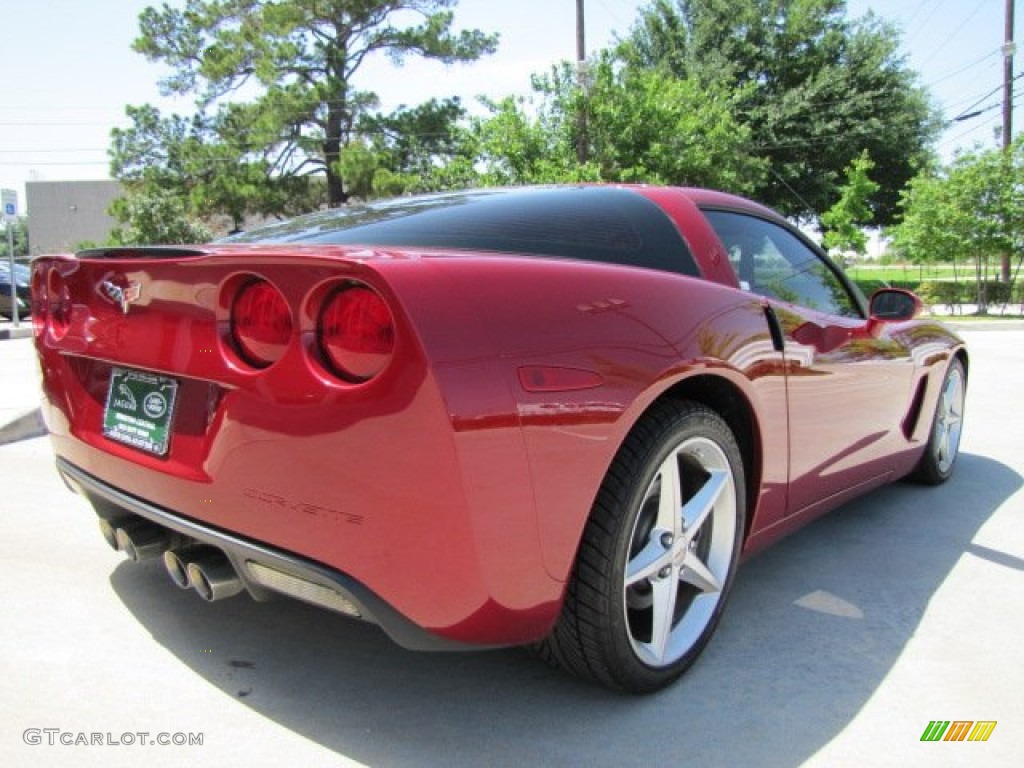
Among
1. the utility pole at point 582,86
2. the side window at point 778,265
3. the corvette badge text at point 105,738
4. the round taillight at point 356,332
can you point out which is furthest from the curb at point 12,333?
the round taillight at point 356,332

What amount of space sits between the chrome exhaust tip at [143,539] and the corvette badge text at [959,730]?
1995 mm

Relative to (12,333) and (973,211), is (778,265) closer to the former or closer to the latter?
(12,333)

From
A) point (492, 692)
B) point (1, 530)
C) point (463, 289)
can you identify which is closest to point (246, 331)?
point (463, 289)

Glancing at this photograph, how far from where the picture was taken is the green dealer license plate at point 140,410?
2.02 metres

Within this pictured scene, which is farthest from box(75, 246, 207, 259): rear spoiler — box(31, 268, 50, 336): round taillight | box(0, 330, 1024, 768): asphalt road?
box(0, 330, 1024, 768): asphalt road

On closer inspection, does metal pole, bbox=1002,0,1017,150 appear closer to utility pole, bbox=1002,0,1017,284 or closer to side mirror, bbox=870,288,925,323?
utility pole, bbox=1002,0,1017,284

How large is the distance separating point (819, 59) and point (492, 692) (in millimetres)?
33578

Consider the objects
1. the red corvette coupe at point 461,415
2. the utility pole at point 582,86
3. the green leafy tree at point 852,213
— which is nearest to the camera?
the red corvette coupe at point 461,415

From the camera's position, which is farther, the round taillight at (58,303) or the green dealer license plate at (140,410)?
the round taillight at (58,303)

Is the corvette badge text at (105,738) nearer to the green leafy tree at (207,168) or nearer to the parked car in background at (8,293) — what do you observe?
the parked car in background at (8,293)

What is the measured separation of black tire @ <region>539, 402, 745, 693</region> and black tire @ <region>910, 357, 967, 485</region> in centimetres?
214

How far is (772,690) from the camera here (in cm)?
223

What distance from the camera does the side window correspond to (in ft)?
9.32

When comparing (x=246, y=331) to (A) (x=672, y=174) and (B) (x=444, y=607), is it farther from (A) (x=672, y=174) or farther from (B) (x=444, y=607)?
(A) (x=672, y=174)
